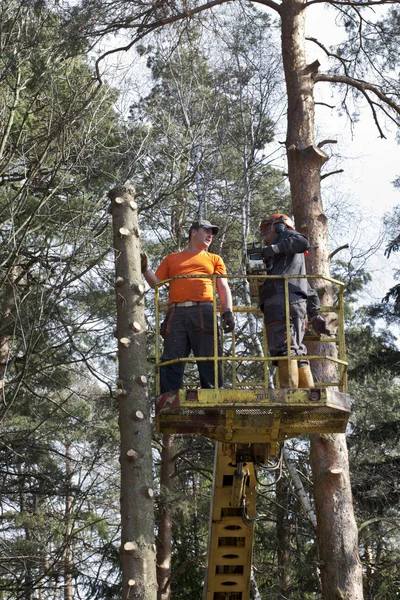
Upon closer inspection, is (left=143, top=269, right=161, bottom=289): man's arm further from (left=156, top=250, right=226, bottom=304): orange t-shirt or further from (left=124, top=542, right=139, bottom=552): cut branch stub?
(left=124, top=542, right=139, bottom=552): cut branch stub

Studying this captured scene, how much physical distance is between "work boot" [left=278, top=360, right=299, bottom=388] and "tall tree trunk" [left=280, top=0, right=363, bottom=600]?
2270 millimetres

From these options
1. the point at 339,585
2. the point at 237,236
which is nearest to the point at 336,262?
the point at 237,236

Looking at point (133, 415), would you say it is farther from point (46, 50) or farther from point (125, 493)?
point (46, 50)

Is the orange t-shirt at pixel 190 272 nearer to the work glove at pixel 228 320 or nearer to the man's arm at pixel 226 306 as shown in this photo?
the man's arm at pixel 226 306

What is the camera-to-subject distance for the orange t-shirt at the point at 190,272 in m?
7.65

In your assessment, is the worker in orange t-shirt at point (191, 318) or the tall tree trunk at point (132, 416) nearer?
the tall tree trunk at point (132, 416)

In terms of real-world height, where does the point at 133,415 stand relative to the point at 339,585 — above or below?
above

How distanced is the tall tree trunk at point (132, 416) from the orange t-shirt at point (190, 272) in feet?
1.35

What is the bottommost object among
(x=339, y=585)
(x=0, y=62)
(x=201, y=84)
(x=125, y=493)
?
(x=339, y=585)

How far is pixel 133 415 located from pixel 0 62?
5921 millimetres

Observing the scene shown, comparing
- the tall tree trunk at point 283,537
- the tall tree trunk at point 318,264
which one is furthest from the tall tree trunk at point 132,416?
the tall tree trunk at point 283,537

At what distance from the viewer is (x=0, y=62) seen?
11.0 meters

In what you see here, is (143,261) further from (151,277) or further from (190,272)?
(190,272)

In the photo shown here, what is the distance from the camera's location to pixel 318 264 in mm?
10000
